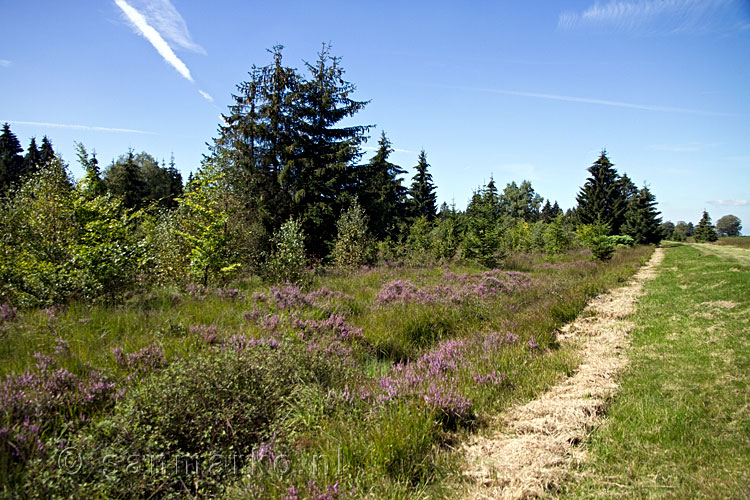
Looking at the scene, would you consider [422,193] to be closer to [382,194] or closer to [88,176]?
[382,194]

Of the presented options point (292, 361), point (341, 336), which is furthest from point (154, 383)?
point (341, 336)

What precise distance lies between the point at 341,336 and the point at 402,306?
2.55 metres

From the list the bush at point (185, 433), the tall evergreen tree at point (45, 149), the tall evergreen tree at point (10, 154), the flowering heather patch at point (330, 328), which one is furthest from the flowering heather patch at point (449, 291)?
the tall evergreen tree at point (45, 149)

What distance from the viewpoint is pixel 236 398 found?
3.15 metres

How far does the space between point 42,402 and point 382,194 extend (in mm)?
28937

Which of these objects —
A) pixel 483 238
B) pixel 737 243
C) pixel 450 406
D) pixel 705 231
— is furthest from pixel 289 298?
pixel 705 231

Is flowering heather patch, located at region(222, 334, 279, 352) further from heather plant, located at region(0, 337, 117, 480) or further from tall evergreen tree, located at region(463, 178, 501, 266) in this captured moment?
tall evergreen tree, located at region(463, 178, 501, 266)

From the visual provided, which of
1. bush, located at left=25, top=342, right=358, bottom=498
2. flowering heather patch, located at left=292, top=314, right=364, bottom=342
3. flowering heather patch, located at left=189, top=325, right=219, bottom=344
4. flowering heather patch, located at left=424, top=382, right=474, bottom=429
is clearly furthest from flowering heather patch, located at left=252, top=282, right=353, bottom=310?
flowering heather patch, located at left=424, top=382, right=474, bottom=429

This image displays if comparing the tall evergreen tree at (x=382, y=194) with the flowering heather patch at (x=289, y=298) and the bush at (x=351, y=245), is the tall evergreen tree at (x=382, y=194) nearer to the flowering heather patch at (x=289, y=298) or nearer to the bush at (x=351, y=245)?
the bush at (x=351, y=245)

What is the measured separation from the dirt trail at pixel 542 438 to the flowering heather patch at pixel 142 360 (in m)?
3.49

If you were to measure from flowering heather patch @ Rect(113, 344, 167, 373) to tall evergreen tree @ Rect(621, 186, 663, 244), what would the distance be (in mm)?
55590

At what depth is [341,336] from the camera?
5742 mm

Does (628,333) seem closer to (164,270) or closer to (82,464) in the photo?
(82,464)

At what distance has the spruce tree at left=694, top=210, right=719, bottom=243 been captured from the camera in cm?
5891
